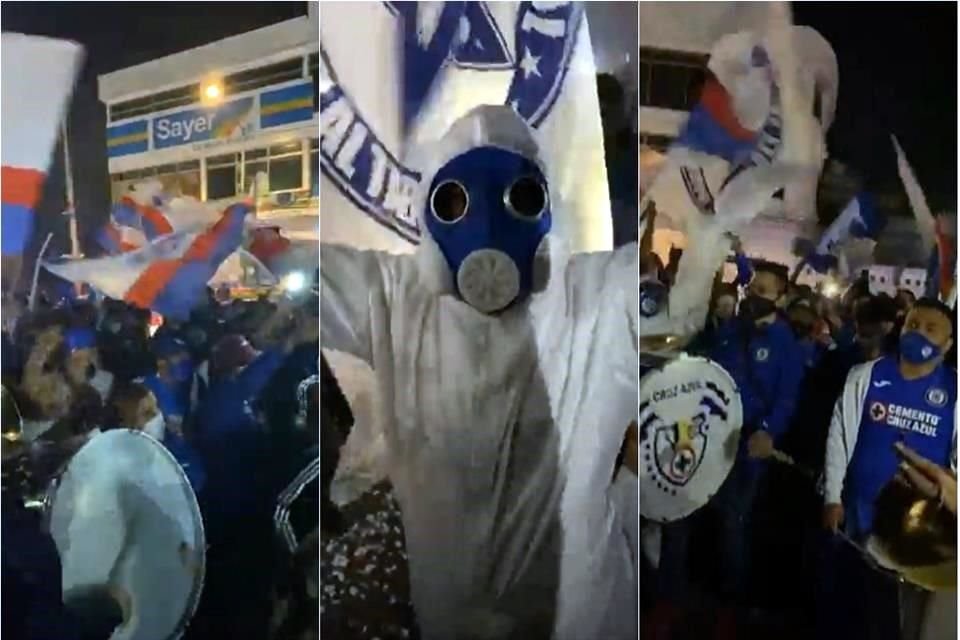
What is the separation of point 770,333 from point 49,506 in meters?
0.80

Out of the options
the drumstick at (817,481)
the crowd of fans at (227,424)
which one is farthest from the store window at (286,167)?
the drumstick at (817,481)

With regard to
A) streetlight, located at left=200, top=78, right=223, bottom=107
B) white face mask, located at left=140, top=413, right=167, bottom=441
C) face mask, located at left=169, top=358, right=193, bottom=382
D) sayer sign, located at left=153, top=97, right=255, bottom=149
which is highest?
streetlight, located at left=200, top=78, right=223, bottom=107

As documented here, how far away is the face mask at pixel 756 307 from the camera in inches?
49.4

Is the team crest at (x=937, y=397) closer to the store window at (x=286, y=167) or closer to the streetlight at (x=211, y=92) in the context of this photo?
the store window at (x=286, y=167)

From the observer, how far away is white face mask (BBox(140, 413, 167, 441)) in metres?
1.23

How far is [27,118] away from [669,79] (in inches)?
27.2

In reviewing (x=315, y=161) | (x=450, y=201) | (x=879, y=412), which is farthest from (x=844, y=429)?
(x=315, y=161)

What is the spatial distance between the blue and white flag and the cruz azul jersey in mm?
345

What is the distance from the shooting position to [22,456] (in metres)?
1.22

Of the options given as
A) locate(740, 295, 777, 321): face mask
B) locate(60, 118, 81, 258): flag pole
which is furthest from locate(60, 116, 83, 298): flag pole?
locate(740, 295, 777, 321): face mask

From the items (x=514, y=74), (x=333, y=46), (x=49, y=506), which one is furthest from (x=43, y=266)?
(x=514, y=74)

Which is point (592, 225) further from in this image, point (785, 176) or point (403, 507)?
point (403, 507)

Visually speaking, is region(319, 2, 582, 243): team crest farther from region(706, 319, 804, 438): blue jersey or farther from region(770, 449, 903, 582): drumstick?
region(770, 449, 903, 582): drumstick

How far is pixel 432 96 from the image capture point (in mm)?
1242
